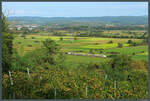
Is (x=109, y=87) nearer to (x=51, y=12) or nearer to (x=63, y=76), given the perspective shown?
(x=63, y=76)

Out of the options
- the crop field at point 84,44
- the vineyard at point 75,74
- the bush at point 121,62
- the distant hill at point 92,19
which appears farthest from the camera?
the bush at point 121,62

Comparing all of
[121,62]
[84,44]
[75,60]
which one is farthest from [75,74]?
[121,62]

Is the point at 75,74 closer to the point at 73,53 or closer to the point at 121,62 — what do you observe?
the point at 73,53

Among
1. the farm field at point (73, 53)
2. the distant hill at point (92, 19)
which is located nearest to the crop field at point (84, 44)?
the farm field at point (73, 53)

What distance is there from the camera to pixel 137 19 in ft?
10.0

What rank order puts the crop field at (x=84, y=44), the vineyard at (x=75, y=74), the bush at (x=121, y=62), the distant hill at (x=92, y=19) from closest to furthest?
1. the vineyard at (x=75, y=74)
2. the distant hill at (x=92, y=19)
3. the crop field at (x=84, y=44)
4. the bush at (x=121, y=62)

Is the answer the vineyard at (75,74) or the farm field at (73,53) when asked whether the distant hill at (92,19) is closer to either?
Result: the farm field at (73,53)

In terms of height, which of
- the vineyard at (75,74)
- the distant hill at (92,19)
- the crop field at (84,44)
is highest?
the distant hill at (92,19)

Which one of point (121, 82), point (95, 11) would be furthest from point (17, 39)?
point (121, 82)

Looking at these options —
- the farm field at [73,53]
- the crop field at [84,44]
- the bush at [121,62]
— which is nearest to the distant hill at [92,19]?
the farm field at [73,53]

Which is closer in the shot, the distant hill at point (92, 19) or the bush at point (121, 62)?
the distant hill at point (92, 19)

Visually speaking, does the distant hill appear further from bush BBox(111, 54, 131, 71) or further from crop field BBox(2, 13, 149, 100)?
bush BBox(111, 54, 131, 71)

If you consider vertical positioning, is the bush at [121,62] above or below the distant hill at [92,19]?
below

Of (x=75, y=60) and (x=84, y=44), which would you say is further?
(x=75, y=60)
